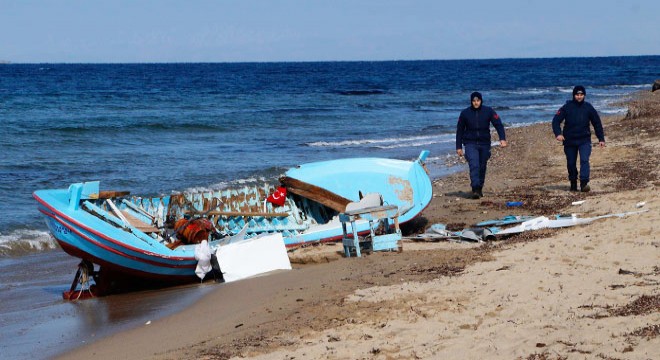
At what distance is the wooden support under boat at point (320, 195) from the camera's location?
10969 mm

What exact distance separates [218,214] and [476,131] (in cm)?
388

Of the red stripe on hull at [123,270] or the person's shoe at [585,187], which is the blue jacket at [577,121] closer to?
the person's shoe at [585,187]

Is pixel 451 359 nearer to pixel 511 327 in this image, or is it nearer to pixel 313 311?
pixel 511 327

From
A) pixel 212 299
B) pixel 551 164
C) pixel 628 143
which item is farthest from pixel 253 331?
pixel 628 143

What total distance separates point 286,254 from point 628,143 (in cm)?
1083

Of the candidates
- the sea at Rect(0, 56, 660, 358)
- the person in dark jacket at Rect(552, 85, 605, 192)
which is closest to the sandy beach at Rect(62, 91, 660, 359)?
the sea at Rect(0, 56, 660, 358)

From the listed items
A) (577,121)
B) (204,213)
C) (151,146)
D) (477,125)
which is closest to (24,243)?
(204,213)

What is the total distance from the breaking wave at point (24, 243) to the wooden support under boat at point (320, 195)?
3728 mm

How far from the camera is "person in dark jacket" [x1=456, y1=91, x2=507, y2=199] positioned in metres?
12.2

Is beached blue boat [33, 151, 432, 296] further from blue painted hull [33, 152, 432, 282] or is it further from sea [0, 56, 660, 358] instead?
sea [0, 56, 660, 358]

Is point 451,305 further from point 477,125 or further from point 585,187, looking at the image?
point 585,187

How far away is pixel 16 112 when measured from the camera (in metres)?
35.2

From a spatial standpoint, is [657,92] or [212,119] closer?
[212,119]

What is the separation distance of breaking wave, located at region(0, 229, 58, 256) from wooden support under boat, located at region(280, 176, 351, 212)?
373 cm
